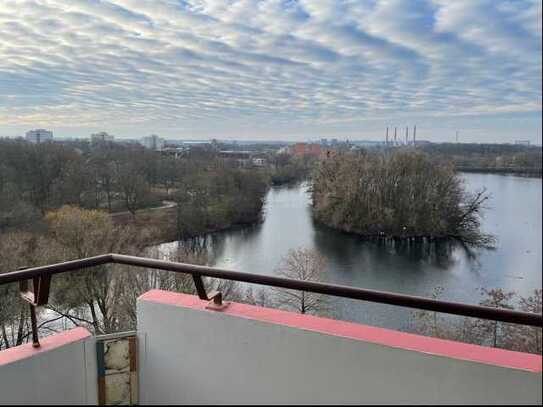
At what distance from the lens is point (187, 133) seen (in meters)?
8.36

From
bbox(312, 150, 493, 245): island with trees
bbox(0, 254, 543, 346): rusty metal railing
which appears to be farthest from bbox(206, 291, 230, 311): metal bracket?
bbox(312, 150, 493, 245): island with trees

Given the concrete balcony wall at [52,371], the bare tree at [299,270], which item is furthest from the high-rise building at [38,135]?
the concrete balcony wall at [52,371]

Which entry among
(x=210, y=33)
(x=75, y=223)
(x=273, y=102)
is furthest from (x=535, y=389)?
(x=75, y=223)

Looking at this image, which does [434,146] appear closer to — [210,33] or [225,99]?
[210,33]

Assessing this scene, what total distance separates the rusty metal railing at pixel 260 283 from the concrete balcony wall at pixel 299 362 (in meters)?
0.07

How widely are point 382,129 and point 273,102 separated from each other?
9.23 ft

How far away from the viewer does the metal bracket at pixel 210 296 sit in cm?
104

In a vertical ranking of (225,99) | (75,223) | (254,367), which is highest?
(225,99)

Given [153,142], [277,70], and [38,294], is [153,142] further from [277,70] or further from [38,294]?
[38,294]

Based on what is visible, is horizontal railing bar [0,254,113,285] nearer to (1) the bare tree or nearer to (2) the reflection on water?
(2) the reflection on water

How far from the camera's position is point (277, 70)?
6.38m

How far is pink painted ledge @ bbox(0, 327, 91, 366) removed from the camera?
944 mm

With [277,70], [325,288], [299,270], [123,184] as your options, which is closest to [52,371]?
[325,288]

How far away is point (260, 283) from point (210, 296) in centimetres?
15
